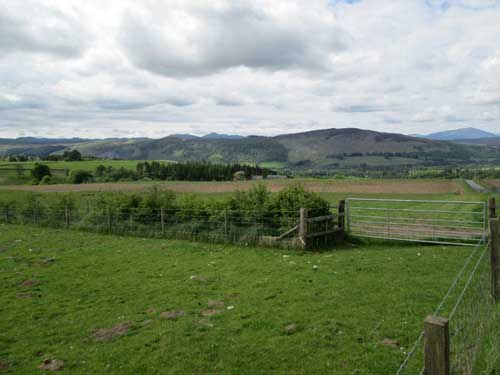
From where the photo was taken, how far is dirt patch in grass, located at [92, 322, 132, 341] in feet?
21.4

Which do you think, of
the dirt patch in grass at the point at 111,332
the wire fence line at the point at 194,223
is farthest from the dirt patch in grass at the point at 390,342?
the wire fence line at the point at 194,223

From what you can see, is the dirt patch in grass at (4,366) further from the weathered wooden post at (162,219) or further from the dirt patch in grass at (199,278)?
the weathered wooden post at (162,219)

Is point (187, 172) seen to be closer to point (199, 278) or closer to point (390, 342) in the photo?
point (199, 278)

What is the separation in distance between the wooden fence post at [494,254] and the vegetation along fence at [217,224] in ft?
24.0

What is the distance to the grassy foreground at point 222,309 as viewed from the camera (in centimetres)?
549

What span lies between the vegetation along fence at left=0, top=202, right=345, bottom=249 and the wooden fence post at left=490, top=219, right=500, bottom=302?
24.0 ft

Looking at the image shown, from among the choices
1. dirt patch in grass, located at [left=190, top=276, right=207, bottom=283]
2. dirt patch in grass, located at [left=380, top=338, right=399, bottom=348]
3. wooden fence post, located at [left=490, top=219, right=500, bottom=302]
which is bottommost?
dirt patch in grass, located at [left=190, top=276, right=207, bottom=283]

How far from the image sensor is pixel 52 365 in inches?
220

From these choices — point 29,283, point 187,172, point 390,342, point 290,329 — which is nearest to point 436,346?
point 390,342

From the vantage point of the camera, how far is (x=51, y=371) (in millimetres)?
5406

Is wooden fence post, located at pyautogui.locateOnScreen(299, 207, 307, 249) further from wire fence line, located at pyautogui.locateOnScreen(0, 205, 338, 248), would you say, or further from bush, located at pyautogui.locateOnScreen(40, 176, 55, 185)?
bush, located at pyautogui.locateOnScreen(40, 176, 55, 185)

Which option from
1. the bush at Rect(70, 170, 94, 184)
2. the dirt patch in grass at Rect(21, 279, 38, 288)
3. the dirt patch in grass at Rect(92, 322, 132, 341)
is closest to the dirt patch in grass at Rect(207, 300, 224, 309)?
the dirt patch in grass at Rect(92, 322, 132, 341)

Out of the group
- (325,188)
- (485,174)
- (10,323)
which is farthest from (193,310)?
(485,174)

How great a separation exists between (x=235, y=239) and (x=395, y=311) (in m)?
9.02
